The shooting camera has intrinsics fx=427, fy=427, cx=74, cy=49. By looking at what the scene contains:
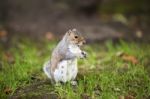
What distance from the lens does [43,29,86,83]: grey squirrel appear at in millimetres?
5199

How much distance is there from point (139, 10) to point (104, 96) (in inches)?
254

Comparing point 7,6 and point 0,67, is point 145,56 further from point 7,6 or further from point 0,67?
point 7,6

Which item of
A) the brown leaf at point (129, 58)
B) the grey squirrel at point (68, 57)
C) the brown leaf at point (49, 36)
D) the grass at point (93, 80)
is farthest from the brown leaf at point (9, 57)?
the grey squirrel at point (68, 57)

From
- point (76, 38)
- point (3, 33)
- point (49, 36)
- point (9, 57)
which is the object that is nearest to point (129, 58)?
point (76, 38)

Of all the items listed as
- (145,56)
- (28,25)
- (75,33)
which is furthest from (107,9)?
(75,33)

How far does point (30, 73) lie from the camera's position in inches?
238

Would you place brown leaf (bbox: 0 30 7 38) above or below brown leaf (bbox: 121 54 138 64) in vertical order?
above

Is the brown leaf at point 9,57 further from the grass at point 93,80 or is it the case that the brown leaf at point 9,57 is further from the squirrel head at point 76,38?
the squirrel head at point 76,38

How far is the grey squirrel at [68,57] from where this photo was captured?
5.20 m

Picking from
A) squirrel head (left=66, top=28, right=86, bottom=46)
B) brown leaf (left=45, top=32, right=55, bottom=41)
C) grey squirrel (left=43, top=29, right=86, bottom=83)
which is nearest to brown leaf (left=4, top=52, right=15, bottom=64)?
brown leaf (left=45, top=32, right=55, bottom=41)

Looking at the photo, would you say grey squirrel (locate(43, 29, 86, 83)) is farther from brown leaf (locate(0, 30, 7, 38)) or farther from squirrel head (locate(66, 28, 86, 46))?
brown leaf (locate(0, 30, 7, 38))

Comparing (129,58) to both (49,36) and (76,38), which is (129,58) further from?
(49,36)

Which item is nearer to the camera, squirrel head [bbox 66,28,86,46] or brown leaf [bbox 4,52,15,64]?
squirrel head [bbox 66,28,86,46]

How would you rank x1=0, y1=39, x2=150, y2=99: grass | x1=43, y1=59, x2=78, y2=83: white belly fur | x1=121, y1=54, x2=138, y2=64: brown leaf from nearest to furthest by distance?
x1=0, y1=39, x2=150, y2=99: grass < x1=43, y1=59, x2=78, y2=83: white belly fur < x1=121, y1=54, x2=138, y2=64: brown leaf
